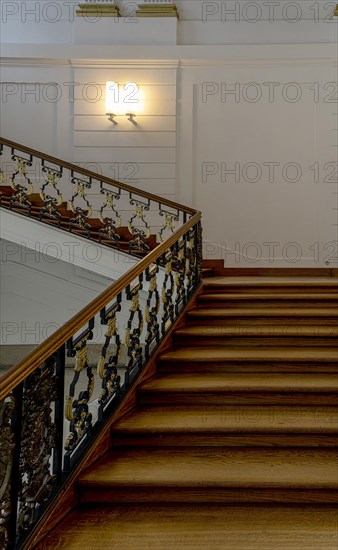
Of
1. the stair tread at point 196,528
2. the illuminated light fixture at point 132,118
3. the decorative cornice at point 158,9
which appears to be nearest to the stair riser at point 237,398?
the stair tread at point 196,528

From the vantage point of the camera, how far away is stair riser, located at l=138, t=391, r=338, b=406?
3.54 metres

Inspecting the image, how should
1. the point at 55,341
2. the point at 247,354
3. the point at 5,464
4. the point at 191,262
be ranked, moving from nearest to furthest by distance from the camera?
the point at 5,464 → the point at 55,341 → the point at 247,354 → the point at 191,262

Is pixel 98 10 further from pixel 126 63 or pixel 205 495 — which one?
pixel 205 495

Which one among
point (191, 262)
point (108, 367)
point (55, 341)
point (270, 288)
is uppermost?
point (191, 262)

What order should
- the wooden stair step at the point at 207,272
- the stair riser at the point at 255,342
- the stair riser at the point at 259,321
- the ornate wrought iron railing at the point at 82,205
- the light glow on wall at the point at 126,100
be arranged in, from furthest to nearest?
1. the light glow on wall at the point at 126,100
2. the wooden stair step at the point at 207,272
3. the ornate wrought iron railing at the point at 82,205
4. the stair riser at the point at 259,321
5. the stair riser at the point at 255,342

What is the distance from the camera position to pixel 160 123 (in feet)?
24.7

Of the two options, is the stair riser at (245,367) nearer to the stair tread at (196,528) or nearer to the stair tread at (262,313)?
the stair tread at (262,313)

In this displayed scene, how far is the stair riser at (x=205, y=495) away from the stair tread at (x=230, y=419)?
0.48 metres

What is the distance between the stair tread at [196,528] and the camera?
7.58ft

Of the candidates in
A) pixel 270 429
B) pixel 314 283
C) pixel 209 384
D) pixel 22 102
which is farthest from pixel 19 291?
pixel 270 429

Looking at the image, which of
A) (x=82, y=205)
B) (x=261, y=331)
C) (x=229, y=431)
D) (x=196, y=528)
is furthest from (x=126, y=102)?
(x=196, y=528)

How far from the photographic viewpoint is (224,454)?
9.97ft

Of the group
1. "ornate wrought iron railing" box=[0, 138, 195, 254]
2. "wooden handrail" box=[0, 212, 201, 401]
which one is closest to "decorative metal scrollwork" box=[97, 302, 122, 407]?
"wooden handrail" box=[0, 212, 201, 401]

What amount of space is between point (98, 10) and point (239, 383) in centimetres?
595
